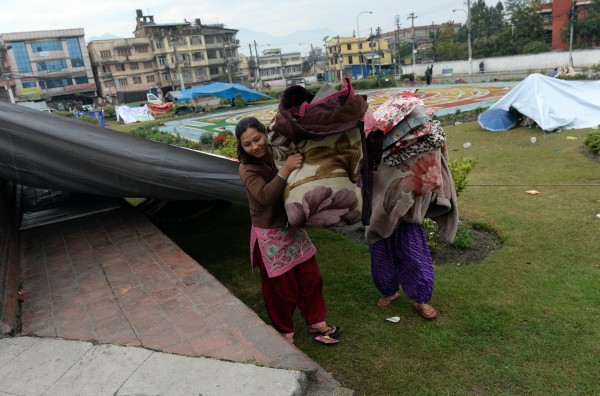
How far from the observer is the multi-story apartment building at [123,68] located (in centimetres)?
5041

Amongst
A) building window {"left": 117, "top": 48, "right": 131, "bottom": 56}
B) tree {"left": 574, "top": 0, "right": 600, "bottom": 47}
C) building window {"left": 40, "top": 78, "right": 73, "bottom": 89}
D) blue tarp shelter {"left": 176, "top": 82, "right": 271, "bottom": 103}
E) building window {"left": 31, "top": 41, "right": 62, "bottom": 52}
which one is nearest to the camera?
blue tarp shelter {"left": 176, "top": 82, "right": 271, "bottom": 103}

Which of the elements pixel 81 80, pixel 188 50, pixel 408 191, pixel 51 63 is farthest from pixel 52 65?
pixel 408 191

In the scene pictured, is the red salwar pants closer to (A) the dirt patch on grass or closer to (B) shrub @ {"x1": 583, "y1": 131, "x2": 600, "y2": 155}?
(A) the dirt patch on grass

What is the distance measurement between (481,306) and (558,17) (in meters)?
44.8

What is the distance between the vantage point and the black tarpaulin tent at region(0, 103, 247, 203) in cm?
343

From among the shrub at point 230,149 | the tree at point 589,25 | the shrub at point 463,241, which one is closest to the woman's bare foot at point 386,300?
the shrub at point 463,241

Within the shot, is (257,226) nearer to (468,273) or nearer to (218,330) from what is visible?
(218,330)

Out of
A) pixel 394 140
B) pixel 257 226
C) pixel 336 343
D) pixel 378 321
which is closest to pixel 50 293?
pixel 257 226

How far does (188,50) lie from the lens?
174ft

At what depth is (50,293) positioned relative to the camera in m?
3.18

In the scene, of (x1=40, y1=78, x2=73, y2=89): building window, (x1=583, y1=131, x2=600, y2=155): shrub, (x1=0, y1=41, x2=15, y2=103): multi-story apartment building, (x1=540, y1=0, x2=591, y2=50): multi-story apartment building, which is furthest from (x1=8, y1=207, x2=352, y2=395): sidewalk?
(x1=40, y1=78, x2=73, y2=89): building window

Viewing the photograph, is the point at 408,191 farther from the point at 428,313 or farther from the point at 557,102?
the point at 557,102

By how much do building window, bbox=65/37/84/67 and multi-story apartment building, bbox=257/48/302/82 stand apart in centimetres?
2936

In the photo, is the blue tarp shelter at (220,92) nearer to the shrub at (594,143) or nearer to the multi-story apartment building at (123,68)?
the multi-story apartment building at (123,68)
